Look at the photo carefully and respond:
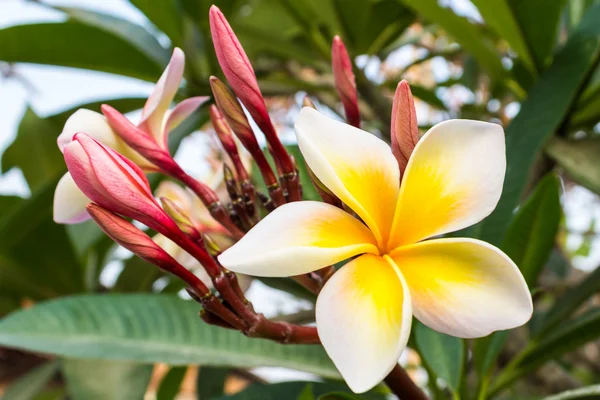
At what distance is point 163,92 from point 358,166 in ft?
0.55

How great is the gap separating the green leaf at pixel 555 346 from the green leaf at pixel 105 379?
0.47 m

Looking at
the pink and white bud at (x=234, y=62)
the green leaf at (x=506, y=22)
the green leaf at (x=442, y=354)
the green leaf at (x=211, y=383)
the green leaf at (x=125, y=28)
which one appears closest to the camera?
the pink and white bud at (x=234, y=62)

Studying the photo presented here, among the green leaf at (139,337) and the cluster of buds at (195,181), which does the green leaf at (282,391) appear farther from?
the cluster of buds at (195,181)

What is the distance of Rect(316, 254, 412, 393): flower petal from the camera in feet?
0.90

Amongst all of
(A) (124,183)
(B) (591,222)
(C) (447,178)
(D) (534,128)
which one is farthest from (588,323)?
(B) (591,222)

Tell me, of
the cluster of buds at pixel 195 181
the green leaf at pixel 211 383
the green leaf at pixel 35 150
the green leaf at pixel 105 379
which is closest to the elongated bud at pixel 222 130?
the cluster of buds at pixel 195 181

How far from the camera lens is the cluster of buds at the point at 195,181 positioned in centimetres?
35

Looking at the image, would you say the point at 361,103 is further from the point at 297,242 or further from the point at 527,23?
the point at 297,242

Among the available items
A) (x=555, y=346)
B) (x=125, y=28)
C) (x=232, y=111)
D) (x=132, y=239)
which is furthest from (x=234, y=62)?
(x=125, y=28)

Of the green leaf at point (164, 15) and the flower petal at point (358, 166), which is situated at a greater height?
the flower petal at point (358, 166)

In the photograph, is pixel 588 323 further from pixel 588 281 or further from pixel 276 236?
pixel 276 236

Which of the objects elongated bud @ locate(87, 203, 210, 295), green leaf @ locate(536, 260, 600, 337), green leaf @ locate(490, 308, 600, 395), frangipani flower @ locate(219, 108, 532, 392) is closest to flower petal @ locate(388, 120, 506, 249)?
Result: frangipani flower @ locate(219, 108, 532, 392)

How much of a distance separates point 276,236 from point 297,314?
628 millimetres

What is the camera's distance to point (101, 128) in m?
0.43
